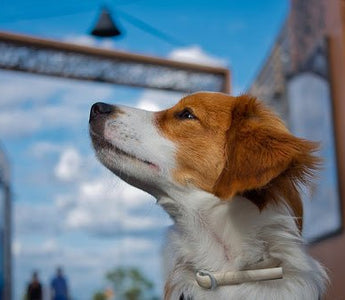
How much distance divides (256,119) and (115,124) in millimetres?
425

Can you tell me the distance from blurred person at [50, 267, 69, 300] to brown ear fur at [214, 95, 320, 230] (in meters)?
5.50

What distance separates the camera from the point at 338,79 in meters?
5.53

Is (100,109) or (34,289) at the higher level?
(100,109)

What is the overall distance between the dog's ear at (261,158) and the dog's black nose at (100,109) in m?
0.38

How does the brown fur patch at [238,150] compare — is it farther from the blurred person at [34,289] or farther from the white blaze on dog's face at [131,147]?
the blurred person at [34,289]

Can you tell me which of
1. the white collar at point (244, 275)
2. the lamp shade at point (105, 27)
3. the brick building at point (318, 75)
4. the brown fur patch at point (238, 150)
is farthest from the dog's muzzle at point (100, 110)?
the lamp shade at point (105, 27)

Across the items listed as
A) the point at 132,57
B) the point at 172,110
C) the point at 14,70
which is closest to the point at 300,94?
the point at 132,57

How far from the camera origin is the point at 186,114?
7.39 ft

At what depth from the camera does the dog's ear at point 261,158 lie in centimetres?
188

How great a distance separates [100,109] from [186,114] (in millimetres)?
283

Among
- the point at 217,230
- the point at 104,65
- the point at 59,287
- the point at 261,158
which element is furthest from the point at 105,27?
the point at 261,158

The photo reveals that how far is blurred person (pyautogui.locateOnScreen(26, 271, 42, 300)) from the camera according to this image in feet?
23.5

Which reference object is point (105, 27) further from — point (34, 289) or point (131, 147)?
point (131, 147)

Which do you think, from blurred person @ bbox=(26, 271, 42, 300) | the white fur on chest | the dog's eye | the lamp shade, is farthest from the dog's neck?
blurred person @ bbox=(26, 271, 42, 300)
